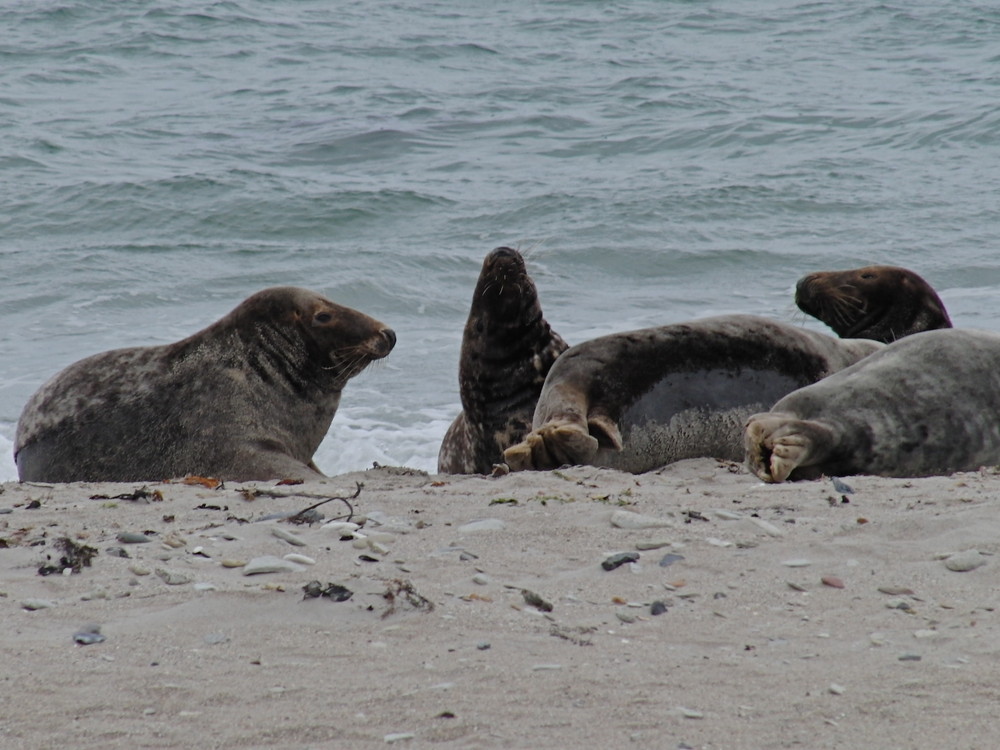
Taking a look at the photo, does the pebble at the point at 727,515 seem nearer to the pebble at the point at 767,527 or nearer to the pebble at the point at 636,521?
the pebble at the point at 767,527

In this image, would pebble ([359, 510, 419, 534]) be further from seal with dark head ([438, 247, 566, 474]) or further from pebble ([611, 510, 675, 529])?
seal with dark head ([438, 247, 566, 474])

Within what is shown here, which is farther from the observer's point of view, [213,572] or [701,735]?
[213,572]

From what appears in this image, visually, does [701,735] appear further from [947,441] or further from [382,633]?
[947,441]

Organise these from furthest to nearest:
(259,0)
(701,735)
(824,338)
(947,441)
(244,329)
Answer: (259,0) < (244,329) < (824,338) < (947,441) < (701,735)

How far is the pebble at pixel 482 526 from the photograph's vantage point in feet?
12.2

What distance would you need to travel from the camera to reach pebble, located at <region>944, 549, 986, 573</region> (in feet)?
10.9

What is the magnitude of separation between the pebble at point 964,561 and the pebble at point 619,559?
0.78m

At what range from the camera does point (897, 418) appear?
5027 millimetres

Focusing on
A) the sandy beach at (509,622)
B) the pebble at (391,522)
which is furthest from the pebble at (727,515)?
the pebble at (391,522)

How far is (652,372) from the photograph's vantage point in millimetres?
Answer: 5543

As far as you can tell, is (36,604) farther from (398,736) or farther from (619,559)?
(619,559)

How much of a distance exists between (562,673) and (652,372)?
3.07 m

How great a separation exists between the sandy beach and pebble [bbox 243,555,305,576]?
2 centimetres

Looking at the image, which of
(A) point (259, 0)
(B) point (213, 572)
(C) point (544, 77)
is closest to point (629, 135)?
(C) point (544, 77)
